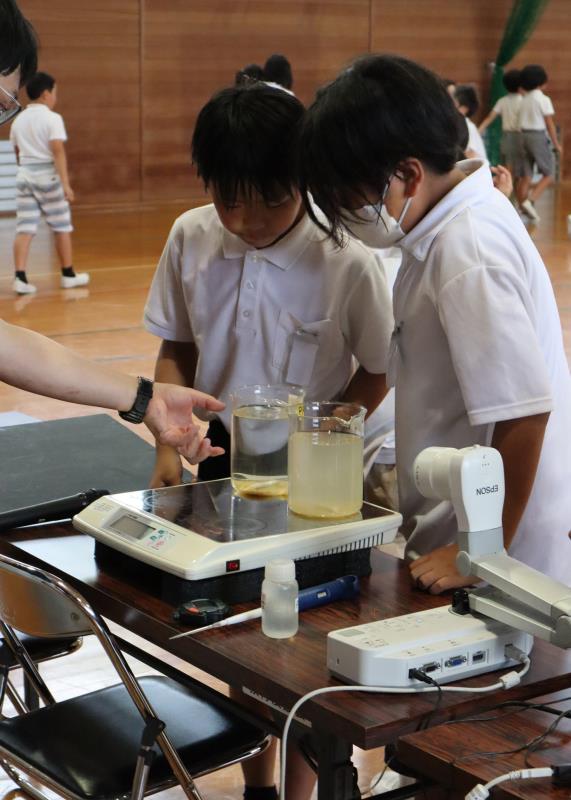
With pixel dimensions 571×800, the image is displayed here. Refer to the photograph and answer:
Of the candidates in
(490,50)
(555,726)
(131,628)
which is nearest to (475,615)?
(555,726)

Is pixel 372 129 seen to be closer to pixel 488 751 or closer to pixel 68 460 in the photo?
pixel 488 751

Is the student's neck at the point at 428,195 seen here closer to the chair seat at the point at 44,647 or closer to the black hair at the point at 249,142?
the black hair at the point at 249,142

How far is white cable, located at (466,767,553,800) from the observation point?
115 centimetres

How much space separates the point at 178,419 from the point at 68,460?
1.11 metres

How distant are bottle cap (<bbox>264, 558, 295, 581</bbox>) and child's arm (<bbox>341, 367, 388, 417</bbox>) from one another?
2.33 feet

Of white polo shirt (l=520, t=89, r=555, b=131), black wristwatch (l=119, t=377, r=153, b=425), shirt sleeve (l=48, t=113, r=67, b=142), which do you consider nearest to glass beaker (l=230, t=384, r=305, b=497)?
black wristwatch (l=119, t=377, r=153, b=425)

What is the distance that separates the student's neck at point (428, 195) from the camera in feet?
5.75

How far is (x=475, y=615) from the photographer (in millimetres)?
1475

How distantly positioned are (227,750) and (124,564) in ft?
1.10

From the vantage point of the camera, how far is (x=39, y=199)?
7777 mm

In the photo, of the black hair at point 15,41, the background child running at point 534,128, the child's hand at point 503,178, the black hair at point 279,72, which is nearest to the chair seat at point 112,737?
the black hair at point 15,41

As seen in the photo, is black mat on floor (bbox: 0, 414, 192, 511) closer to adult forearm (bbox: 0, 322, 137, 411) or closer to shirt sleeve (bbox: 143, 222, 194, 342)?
shirt sleeve (bbox: 143, 222, 194, 342)

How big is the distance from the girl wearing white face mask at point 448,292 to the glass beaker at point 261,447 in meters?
0.18

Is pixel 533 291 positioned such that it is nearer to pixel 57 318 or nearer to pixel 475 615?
pixel 475 615
